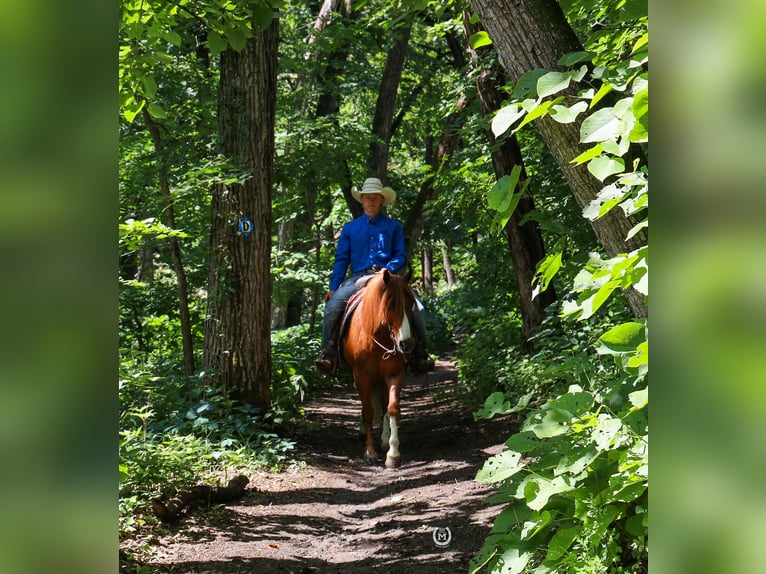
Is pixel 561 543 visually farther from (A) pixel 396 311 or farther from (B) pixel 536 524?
(A) pixel 396 311

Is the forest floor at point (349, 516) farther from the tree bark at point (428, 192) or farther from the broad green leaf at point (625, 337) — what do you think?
Answer: the tree bark at point (428, 192)

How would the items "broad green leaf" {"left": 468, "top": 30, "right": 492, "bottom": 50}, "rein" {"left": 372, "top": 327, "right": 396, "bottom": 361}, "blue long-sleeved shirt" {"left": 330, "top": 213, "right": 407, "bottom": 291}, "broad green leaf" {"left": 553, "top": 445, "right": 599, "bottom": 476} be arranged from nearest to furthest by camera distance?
1. "broad green leaf" {"left": 553, "top": 445, "right": 599, "bottom": 476}
2. "broad green leaf" {"left": 468, "top": 30, "right": 492, "bottom": 50}
3. "rein" {"left": 372, "top": 327, "right": 396, "bottom": 361}
4. "blue long-sleeved shirt" {"left": 330, "top": 213, "right": 407, "bottom": 291}

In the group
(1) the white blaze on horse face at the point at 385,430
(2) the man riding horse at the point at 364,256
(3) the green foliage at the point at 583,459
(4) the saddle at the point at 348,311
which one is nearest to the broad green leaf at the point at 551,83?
(3) the green foliage at the point at 583,459

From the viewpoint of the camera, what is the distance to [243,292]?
336 inches

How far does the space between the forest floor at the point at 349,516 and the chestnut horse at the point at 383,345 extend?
39 cm

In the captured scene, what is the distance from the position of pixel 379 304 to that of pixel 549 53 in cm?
511

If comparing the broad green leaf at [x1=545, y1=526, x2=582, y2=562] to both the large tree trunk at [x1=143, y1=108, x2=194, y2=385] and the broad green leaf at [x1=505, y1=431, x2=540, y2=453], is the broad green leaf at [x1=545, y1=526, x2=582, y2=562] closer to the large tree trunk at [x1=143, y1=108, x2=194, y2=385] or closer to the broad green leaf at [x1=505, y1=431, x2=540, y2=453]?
the broad green leaf at [x1=505, y1=431, x2=540, y2=453]

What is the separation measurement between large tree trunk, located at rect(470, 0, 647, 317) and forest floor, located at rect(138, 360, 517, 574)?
9.22 ft

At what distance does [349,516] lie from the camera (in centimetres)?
639

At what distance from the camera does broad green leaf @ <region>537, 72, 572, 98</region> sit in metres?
1.89

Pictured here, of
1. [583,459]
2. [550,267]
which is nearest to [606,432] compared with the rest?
[583,459]

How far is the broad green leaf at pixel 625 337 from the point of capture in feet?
4.87

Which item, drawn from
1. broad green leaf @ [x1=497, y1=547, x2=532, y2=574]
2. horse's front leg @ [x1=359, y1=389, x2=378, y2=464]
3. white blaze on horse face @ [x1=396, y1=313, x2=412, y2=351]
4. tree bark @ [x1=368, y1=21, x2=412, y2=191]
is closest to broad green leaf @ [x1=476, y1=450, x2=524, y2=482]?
broad green leaf @ [x1=497, y1=547, x2=532, y2=574]
